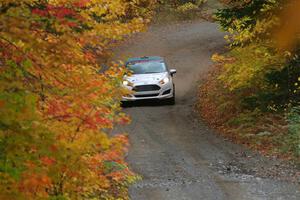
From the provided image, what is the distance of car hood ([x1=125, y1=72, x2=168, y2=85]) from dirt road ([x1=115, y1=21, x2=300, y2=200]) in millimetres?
1041

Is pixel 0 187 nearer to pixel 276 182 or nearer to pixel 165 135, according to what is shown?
pixel 276 182

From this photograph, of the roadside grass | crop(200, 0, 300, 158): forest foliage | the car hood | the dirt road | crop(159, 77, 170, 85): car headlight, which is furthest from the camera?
crop(159, 77, 170, 85): car headlight

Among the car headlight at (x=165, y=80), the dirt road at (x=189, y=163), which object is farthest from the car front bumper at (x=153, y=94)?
the dirt road at (x=189, y=163)

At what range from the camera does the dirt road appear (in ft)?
36.6

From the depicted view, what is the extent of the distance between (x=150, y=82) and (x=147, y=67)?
1.35 metres

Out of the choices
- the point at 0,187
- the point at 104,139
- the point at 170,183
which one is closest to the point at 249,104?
the point at 170,183

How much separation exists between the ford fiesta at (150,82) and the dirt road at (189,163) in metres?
0.49

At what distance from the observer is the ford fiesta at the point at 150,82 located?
19.8 meters

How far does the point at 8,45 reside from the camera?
5.74m

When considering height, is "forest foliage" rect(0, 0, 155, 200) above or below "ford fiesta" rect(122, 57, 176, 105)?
above

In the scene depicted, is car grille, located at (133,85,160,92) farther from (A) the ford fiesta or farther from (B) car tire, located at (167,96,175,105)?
(B) car tire, located at (167,96,175,105)

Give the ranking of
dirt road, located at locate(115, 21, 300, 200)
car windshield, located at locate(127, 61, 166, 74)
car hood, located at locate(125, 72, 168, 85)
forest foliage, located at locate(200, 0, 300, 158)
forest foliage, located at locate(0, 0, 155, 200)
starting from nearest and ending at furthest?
forest foliage, located at locate(0, 0, 155, 200)
dirt road, located at locate(115, 21, 300, 200)
forest foliage, located at locate(200, 0, 300, 158)
car hood, located at locate(125, 72, 168, 85)
car windshield, located at locate(127, 61, 166, 74)

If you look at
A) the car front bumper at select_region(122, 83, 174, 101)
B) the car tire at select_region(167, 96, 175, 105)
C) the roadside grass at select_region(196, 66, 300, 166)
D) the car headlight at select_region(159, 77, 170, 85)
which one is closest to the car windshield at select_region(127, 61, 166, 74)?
the car headlight at select_region(159, 77, 170, 85)

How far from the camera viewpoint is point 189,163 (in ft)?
43.9
